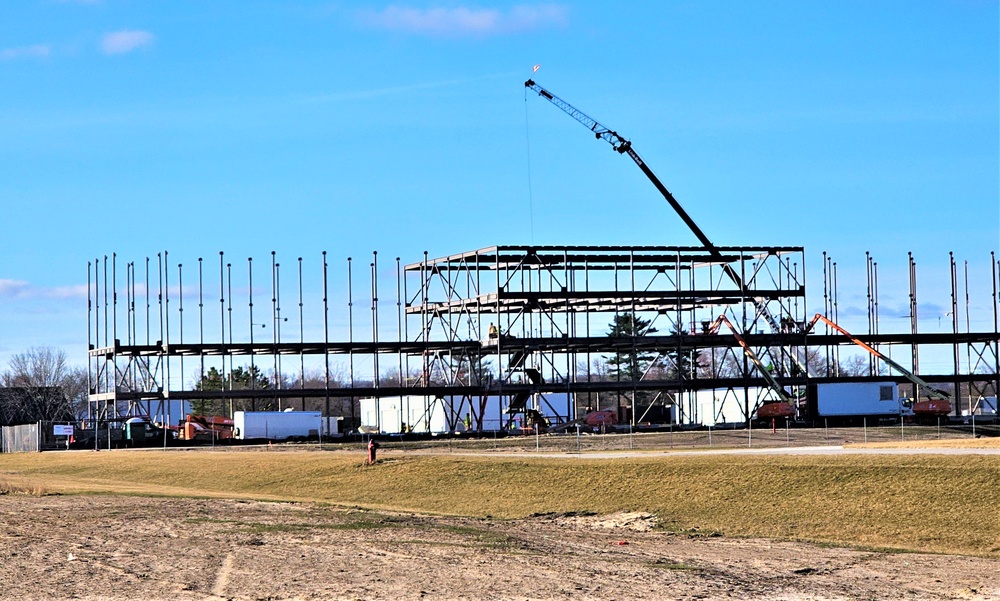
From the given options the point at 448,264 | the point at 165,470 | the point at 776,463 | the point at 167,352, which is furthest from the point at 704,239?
the point at 776,463

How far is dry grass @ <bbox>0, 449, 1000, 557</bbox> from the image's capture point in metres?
28.7

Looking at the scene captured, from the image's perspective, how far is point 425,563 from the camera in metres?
22.2

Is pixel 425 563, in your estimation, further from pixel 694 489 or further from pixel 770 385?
pixel 770 385

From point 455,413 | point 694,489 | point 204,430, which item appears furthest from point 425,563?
point 455,413

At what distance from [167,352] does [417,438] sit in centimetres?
1864

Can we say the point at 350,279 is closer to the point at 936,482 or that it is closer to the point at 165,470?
the point at 165,470

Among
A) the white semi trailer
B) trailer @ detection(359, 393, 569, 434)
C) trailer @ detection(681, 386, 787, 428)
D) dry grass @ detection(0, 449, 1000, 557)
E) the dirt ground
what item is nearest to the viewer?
the dirt ground

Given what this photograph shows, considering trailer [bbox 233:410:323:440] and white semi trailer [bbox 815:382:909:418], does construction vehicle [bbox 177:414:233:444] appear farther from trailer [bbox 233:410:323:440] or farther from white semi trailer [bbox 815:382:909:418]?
white semi trailer [bbox 815:382:909:418]

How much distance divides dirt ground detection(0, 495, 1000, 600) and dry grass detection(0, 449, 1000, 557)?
2.33 m

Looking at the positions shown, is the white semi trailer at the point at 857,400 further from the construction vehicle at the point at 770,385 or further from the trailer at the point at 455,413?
the trailer at the point at 455,413

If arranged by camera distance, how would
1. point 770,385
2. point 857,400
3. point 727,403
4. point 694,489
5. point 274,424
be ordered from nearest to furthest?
point 694,489 → point 274,424 → point 857,400 → point 770,385 → point 727,403

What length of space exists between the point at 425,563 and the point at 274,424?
66810mm

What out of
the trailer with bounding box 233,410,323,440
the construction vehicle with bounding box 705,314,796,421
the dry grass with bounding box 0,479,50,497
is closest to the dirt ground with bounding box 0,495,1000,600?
the dry grass with bounding box 0,479,50,497

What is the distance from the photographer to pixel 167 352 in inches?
3484
